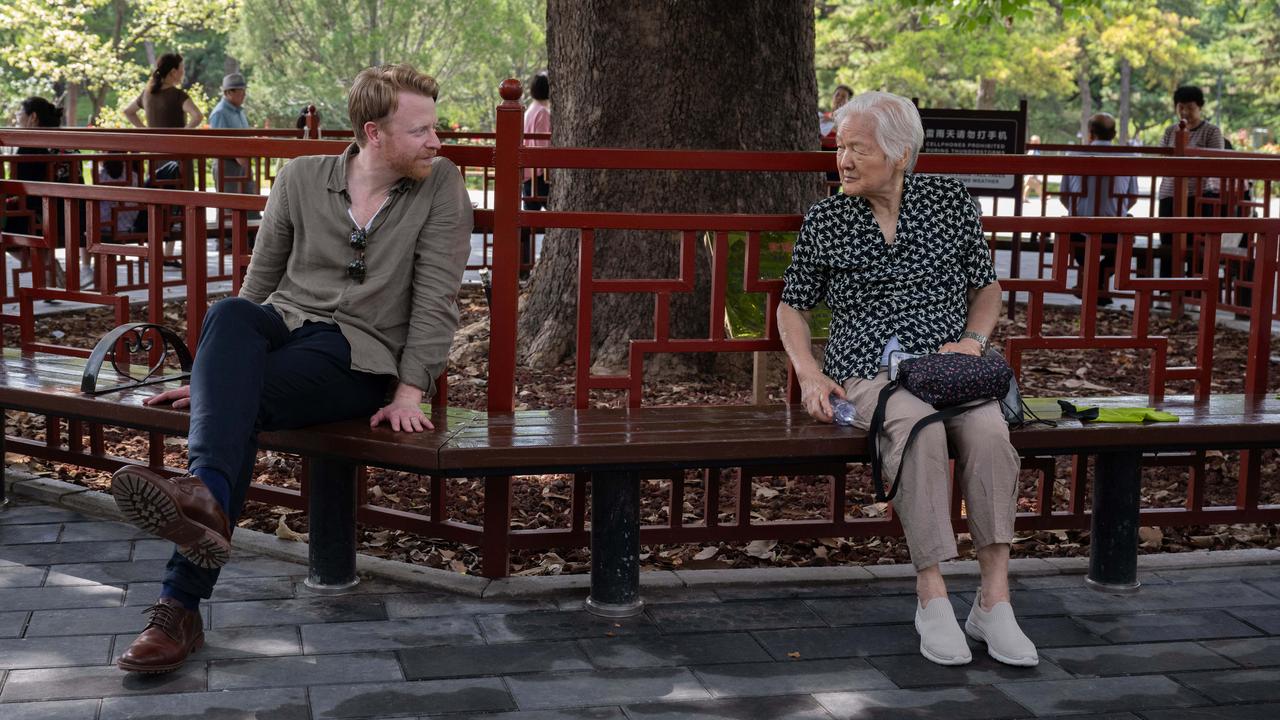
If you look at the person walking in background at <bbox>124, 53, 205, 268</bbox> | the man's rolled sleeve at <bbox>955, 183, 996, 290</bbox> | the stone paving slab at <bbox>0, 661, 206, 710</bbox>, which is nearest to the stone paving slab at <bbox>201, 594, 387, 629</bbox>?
the stone paving slab at <bbox>0, 661, 206, 710</bbox>

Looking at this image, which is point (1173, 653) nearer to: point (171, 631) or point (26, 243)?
point (171, 631)

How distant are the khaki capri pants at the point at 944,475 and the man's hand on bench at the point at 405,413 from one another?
1352 mm

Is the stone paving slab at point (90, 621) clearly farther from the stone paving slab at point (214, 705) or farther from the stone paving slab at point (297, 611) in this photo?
the stone paving slab at point (214, 705)

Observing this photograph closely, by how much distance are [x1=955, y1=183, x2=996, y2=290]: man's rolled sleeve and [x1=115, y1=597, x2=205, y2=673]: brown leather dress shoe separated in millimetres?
2506

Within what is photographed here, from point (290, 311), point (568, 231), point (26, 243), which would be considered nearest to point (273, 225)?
point (290, 311)

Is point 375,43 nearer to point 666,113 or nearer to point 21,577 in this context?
point 666,113

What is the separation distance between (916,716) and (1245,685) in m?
0.98

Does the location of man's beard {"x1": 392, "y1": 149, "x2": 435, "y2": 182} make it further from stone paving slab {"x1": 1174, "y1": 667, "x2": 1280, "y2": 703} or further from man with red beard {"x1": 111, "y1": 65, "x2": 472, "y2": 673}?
stone paving slab {"x1": 1174, "y1": 667, "x2": 1280, "y2": 703}

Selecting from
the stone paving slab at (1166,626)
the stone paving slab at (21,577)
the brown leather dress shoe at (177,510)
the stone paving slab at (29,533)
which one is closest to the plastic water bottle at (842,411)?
the stone paving slab at (1166,626)

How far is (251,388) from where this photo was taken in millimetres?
3951

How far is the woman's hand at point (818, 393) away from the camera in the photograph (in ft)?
14.4

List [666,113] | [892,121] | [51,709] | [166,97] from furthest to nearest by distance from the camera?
[166,97] < [666,113] < [892,121] < [51,709]

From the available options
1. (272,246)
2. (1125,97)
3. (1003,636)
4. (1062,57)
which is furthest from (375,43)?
(1003,636)

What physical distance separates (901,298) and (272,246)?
195 centimetres
